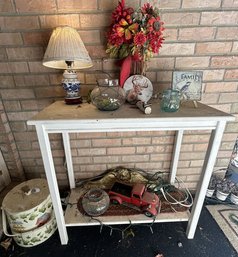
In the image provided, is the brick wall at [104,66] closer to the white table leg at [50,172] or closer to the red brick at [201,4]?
the red brick at [201,4]

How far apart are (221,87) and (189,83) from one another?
0.37m

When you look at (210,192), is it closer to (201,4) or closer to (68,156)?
(68,156)

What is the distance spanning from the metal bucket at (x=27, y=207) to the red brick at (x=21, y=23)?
96 cm

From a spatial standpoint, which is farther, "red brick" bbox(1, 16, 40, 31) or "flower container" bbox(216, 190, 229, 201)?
"flower container" bbox(216, 190, 229, 201)

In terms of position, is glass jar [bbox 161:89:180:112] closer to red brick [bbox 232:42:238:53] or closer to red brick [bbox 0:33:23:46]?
→ red brick [bbox 232:42:238:53]

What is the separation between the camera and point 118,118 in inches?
30.0

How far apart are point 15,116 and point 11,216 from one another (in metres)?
0.63

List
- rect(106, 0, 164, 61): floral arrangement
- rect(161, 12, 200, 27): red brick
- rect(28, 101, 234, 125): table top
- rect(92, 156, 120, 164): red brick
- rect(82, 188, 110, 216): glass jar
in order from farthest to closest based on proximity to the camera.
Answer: rect(92, 156, 120, 164): red brick → rect(82, 188, 110, 216): glass jar → rect(161, 12, 200, 27): red brick → rect(106, 0, 164, 61): floral arrangement → rect(28, 101, 234, 125): table top

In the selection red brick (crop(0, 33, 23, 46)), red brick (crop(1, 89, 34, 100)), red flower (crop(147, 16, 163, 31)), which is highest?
red flower (crop(147, 16, 163, 31))

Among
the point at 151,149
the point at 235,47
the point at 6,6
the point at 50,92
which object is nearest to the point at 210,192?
the point at 151,149

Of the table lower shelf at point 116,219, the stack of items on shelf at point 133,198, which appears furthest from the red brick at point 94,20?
the table lower shelf at point 116,219

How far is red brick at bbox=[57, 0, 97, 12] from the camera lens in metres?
0.93

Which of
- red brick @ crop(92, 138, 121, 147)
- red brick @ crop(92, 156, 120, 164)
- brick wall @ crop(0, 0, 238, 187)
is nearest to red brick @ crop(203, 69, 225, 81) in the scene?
brick wall @ crop(0, 0, 238, 187)

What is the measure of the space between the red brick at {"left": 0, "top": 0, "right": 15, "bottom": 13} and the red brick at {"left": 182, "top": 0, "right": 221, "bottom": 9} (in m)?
0.94
